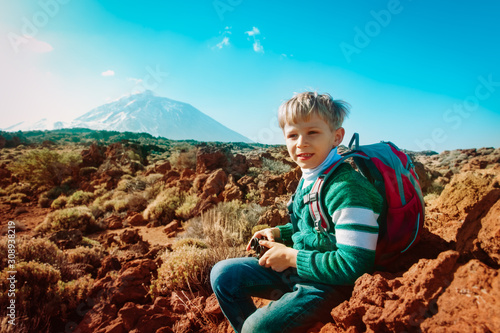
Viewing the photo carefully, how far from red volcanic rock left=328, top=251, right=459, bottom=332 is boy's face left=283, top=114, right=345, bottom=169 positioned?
68cm

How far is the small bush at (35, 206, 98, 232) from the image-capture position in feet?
23.2

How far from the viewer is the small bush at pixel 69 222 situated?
7.08 metres

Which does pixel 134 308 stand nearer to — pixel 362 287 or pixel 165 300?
pixel 165 300

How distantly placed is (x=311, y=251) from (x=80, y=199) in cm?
1174

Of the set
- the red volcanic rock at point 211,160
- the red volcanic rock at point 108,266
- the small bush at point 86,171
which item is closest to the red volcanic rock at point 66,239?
the red volcanic rock at point 108,266

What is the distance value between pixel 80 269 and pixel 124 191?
7.85 metres

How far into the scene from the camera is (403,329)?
0.95 meters

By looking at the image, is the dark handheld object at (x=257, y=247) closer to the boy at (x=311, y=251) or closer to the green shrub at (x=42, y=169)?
the boy at (x=311, y=251)

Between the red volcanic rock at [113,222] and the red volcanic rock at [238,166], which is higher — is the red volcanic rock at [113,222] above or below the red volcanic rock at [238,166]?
below

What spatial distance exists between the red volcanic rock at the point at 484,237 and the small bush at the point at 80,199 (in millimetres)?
11954

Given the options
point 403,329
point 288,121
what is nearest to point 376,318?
point 403,329

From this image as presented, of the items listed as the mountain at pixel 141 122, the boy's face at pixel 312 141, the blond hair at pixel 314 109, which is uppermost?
the mountain at pixel 141 122

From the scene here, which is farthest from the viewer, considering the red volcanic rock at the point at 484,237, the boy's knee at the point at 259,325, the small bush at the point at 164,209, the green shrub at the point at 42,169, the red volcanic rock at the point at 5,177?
the red volcanic rock at the point at 5,177

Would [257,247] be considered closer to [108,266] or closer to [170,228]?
[108,266]
